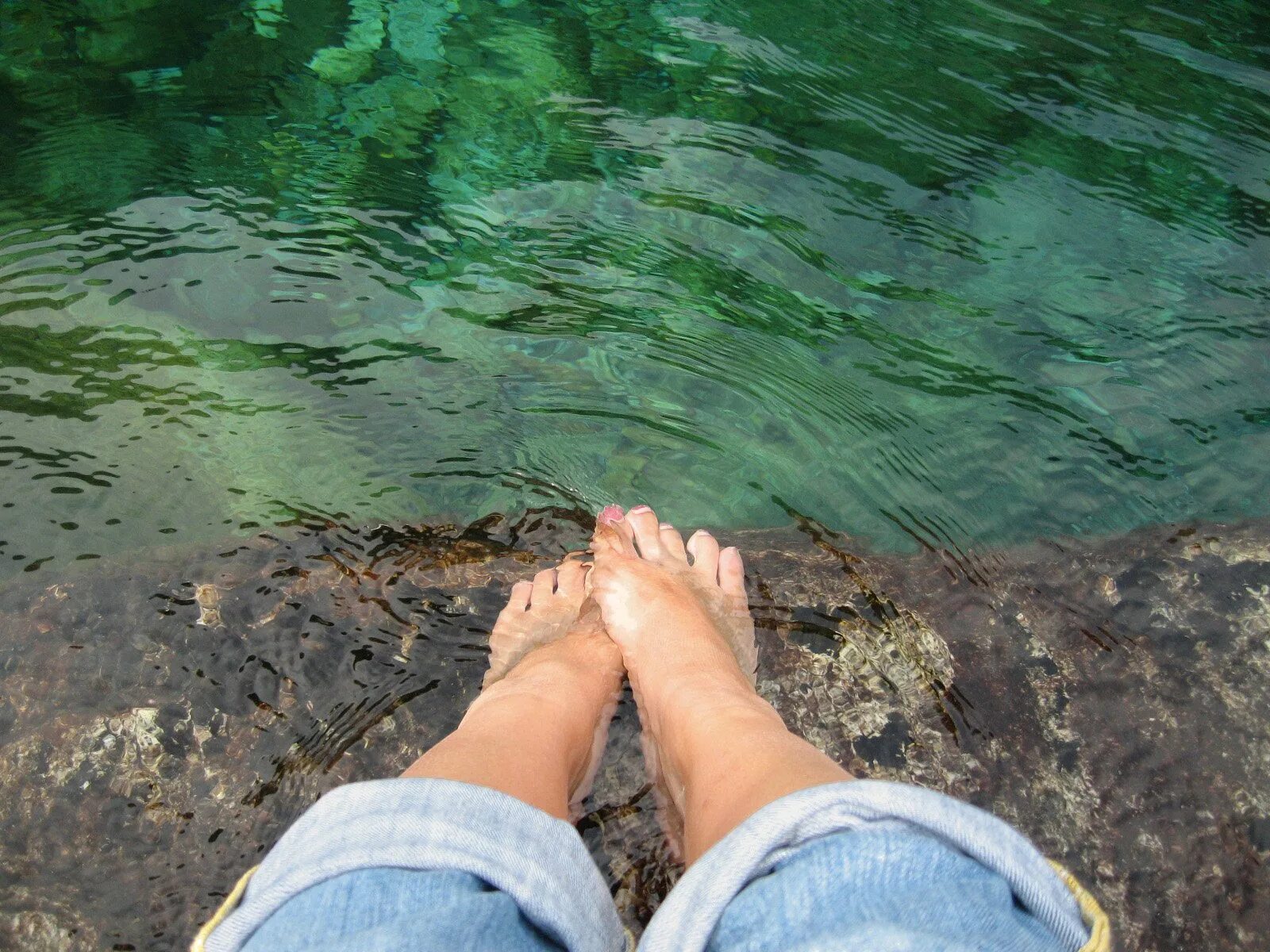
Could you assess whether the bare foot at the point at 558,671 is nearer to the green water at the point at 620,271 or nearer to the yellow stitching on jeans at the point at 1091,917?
the green water at the point at 620,271

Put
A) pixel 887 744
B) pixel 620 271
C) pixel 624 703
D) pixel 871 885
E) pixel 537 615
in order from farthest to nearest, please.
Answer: pixel 620 271 < pixel 537 615 < pixel 624 703 < pixel 887 744 < pixel 871 885

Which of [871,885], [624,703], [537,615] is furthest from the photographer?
[537,615]

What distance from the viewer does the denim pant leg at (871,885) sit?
1086mm

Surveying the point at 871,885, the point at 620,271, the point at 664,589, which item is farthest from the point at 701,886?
the point at 620,271

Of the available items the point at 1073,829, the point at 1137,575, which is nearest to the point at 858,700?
the point at 1073,829

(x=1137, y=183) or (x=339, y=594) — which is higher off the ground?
(x=1137, y=183)

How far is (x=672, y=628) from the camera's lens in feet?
7.80

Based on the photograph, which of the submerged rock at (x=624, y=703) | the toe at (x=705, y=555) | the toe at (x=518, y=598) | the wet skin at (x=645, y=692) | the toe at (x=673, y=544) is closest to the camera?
the wet skin at (x=645, y=692)

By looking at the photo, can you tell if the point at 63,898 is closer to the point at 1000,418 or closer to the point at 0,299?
the point at 0,299

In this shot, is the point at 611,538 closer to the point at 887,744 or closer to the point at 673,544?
the point at 673,544

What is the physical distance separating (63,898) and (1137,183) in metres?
4.29

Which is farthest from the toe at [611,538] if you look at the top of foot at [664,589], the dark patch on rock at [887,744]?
the dark patch on rock at [887,744]

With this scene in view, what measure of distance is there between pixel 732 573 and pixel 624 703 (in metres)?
0.49

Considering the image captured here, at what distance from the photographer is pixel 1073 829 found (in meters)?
2.07
